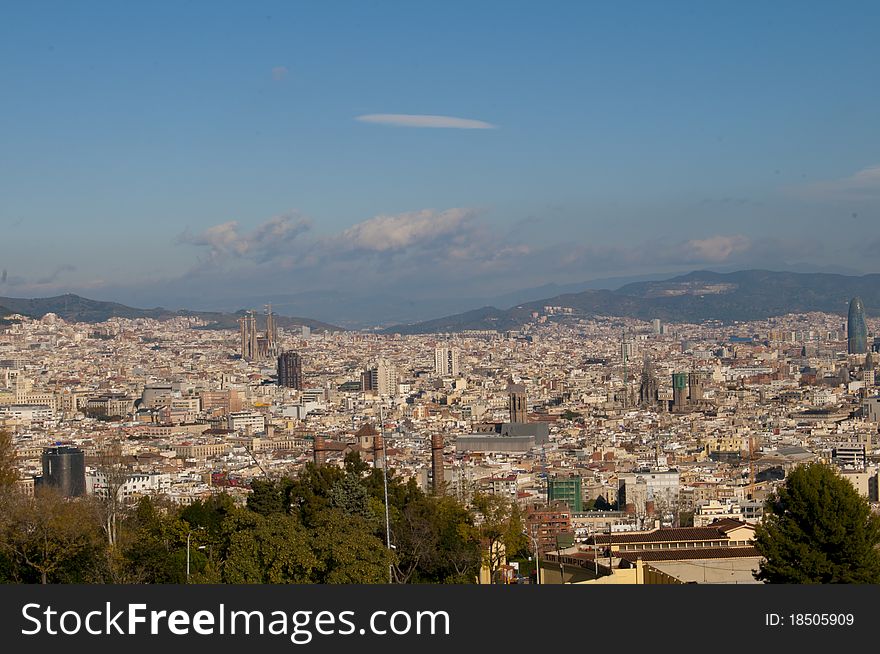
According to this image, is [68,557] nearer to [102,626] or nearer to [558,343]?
[102,626]

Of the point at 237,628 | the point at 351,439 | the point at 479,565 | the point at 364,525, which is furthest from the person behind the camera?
the point at 351,439

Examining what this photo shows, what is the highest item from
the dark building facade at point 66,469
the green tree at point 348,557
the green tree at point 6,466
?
the green tree at point 6,466

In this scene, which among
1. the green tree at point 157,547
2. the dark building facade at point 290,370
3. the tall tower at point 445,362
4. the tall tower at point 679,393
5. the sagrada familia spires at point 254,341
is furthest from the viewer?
the sagrada familia spires at point 254,341

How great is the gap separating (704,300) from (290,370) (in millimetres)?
48343

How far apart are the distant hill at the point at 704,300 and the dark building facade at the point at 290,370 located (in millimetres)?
26716

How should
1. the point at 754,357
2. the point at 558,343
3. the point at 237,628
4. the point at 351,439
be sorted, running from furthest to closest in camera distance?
the point at 558,343
the point at 754,357
the point at 351,439
the point at 237,628

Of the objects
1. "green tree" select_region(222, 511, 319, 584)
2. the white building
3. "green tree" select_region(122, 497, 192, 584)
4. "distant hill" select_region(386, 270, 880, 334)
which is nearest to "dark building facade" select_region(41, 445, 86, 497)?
"green tree" select_region(122, 497, 192, 584)

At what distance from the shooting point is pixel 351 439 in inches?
1971

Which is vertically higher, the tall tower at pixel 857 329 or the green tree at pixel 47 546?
the tall tower at pixel 857 329

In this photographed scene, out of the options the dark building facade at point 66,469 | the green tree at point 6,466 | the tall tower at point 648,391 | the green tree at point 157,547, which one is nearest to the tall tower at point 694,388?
the tall tower at point 648,391

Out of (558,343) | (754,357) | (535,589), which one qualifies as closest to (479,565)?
(535,589)

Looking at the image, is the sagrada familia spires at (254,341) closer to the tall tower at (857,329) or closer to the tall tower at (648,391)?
the tall tower at (648,391)

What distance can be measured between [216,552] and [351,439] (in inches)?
1456

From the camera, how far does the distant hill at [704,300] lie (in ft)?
366
